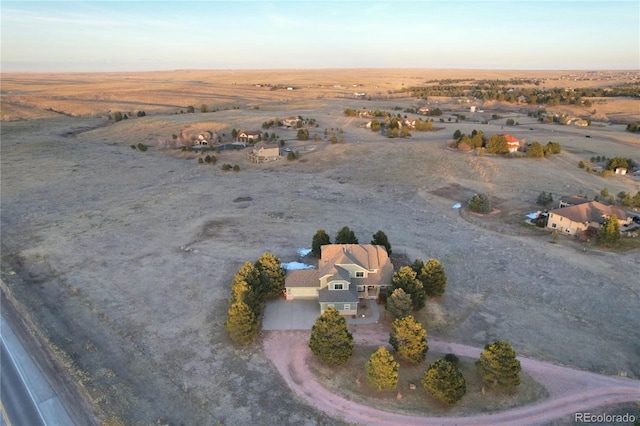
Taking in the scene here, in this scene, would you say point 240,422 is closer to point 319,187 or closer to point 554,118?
point 319,187

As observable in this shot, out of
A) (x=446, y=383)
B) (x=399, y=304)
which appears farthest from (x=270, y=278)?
(x=446, y=383)

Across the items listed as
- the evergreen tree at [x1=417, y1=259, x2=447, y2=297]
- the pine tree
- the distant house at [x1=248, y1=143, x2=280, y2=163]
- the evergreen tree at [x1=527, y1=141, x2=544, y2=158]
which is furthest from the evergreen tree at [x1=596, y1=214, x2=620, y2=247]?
the distant house at [x1=248, y1=143, x2=280, y2=163]

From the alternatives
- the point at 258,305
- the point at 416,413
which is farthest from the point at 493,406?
the point at 258,305

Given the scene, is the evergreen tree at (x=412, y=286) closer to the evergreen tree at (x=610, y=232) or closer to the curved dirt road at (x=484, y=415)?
the curved dirt road at (x=484, y=415)

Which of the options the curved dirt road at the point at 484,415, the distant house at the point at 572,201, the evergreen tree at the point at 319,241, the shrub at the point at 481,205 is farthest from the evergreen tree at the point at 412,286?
the distant house at the point at 572,201

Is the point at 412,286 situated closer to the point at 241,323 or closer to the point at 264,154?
the point at 241,323

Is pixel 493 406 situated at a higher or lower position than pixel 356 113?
lower
